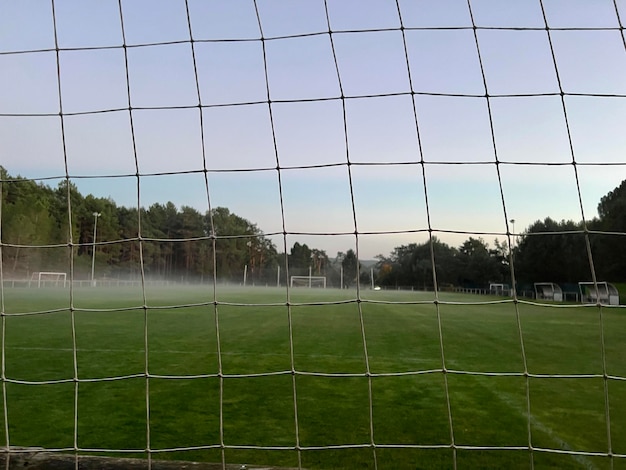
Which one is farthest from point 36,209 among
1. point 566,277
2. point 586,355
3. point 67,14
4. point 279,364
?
point 566,277

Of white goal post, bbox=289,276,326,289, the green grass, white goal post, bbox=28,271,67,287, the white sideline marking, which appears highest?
white goal post, bbox=28,271,67,287

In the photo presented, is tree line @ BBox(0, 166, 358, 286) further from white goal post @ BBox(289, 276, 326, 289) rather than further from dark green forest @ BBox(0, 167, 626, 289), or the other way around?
white goal post @ BBox(289, 276, 326, 289)

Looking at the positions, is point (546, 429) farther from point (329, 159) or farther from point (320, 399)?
point (329, 159)

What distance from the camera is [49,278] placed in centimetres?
2512

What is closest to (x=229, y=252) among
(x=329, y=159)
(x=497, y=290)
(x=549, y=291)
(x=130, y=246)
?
(x=130, y=246)

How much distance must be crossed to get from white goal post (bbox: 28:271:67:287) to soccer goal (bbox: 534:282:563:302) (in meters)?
19.1

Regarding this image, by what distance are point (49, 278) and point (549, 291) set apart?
2125cm

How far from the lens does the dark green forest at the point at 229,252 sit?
48.0 ft

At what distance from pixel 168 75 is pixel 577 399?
2.98 m

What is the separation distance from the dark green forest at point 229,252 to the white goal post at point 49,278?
33 cm

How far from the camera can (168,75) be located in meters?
1.80

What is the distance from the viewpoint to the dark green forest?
14.6 metres

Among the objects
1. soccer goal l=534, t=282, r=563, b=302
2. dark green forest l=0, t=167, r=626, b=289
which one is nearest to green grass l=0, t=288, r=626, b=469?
dark green forest l=0, t=167, r=626, b=289

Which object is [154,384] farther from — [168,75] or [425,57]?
[425,57]
